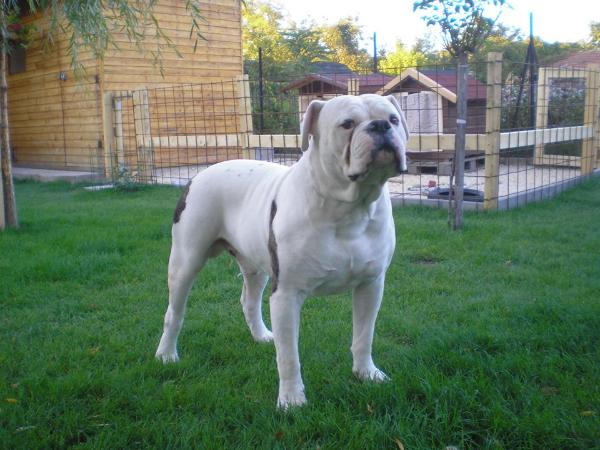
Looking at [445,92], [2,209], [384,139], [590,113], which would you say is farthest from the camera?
[445,92]

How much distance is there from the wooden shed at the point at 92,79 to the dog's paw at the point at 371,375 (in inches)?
436

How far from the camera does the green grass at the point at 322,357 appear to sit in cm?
257

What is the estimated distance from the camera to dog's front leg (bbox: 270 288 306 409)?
2.77 m

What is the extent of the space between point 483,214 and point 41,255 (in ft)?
16.0

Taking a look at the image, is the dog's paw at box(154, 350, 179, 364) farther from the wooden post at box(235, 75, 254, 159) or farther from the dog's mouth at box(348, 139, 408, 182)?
the wooden post at box(235, 75, 254, 159)

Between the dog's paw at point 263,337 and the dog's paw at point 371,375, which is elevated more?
the dog's paw at point 371,375

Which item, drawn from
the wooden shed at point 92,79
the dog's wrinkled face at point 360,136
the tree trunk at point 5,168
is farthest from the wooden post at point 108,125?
the dog's wrinkled face at point 360,136

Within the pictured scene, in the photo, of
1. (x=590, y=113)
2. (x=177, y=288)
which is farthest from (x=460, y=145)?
(x=590, y=113)

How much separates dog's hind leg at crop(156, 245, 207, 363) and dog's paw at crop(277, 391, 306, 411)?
2.80ft

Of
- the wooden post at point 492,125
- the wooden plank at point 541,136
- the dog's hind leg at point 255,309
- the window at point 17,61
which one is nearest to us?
the dog's hind leg at point 255,309

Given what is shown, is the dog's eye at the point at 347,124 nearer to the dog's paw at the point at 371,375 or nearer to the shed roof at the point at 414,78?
the dog's paw at the point at 371,375

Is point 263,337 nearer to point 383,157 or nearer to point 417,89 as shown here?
point 383,157

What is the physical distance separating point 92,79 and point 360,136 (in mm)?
12482

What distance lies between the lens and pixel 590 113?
1028cm
